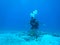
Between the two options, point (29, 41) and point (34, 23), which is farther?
point (34, 23)

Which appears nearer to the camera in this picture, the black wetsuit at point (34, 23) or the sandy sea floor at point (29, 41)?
the sandy sea floor at point (29, 41)

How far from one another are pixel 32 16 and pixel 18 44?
7.35 ft

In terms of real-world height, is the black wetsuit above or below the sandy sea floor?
above

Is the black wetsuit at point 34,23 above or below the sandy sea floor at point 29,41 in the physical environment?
above

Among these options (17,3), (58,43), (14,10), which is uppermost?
(14,10)

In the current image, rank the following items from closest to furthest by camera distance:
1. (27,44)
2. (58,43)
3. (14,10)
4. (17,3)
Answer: (58,43) < (27,44) < (17,3) < (14,10)

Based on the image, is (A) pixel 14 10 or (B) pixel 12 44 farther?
(A) pixel 14 10

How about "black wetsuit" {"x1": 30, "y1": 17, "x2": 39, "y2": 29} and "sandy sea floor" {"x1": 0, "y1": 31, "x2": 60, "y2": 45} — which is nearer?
"sandy sea floor" {"x1": 0, "y1": 31, "x2": 60, "y2": 45}

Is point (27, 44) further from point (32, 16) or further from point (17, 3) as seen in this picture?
point (17, 3)

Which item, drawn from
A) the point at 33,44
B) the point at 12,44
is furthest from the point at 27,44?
the point at 12,44

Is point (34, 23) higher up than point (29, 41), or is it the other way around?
point (34, 23)

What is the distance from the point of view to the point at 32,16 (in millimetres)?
5789

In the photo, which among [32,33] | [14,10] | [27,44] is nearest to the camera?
[27,44]

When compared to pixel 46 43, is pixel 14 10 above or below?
above
